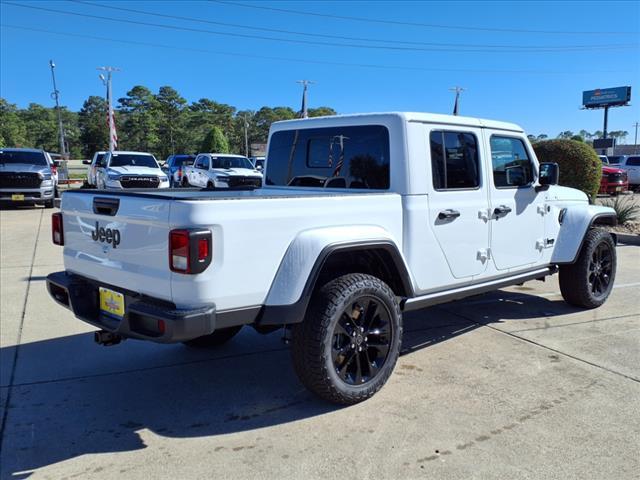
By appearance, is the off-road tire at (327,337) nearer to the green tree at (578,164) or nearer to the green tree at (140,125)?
the green tree at (578,164)

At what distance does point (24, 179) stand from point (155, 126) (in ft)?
192

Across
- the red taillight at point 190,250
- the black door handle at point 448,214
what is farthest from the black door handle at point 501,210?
the red taillight at point 190,250

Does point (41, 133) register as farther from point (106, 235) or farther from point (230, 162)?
point (106, 235)

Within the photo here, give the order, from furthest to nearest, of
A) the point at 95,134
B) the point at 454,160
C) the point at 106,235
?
the point at 95,134 < the point at 454,160 < the point at 106,235

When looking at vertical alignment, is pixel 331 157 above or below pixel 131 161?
below

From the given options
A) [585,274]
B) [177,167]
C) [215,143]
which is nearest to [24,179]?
[177,167]

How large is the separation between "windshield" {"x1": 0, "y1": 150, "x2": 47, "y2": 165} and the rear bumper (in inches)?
553

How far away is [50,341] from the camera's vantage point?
480 centimetres

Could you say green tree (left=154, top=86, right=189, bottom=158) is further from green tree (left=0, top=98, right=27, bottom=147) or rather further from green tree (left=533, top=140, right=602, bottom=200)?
green tree (left=533, top=140, right=602, bottom=200)

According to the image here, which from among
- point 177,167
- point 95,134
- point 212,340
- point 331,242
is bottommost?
point 212,340

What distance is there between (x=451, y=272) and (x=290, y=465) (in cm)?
194

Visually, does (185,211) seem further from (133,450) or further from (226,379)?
(226,379)

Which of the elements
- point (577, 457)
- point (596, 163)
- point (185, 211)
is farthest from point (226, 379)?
point (596, 163)

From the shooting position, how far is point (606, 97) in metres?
81.2
